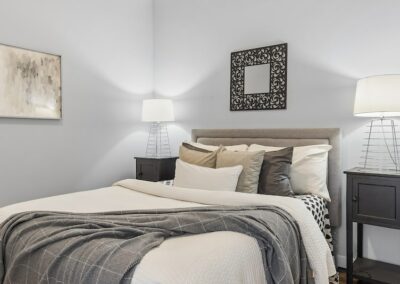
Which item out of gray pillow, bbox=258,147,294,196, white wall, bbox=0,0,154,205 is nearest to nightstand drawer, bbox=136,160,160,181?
white wall, bbox=0,0,154,205

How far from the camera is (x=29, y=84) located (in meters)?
2.89

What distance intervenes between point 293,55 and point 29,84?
7.93 ft

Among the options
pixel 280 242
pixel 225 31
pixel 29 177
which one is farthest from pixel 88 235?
pixel 225 31

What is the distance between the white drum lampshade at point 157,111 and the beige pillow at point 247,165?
3.88 feet

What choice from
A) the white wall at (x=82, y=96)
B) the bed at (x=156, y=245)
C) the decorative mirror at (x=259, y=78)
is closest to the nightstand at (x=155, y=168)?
the white wall at (x=82, y=96)

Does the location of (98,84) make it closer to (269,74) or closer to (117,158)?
(117,158)

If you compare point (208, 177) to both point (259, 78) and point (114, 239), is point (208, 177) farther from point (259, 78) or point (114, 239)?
point (259, 78)

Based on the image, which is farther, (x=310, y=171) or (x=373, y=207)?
(x=310, y=171)

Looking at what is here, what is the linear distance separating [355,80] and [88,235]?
2342 mm

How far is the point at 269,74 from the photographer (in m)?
3.08

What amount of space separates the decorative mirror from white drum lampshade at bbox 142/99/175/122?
0.72m

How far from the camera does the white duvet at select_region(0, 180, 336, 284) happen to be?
1146mm

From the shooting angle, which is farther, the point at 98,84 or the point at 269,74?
the point at 98,84

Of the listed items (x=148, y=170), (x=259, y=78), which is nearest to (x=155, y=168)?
(x=148, y=170)
